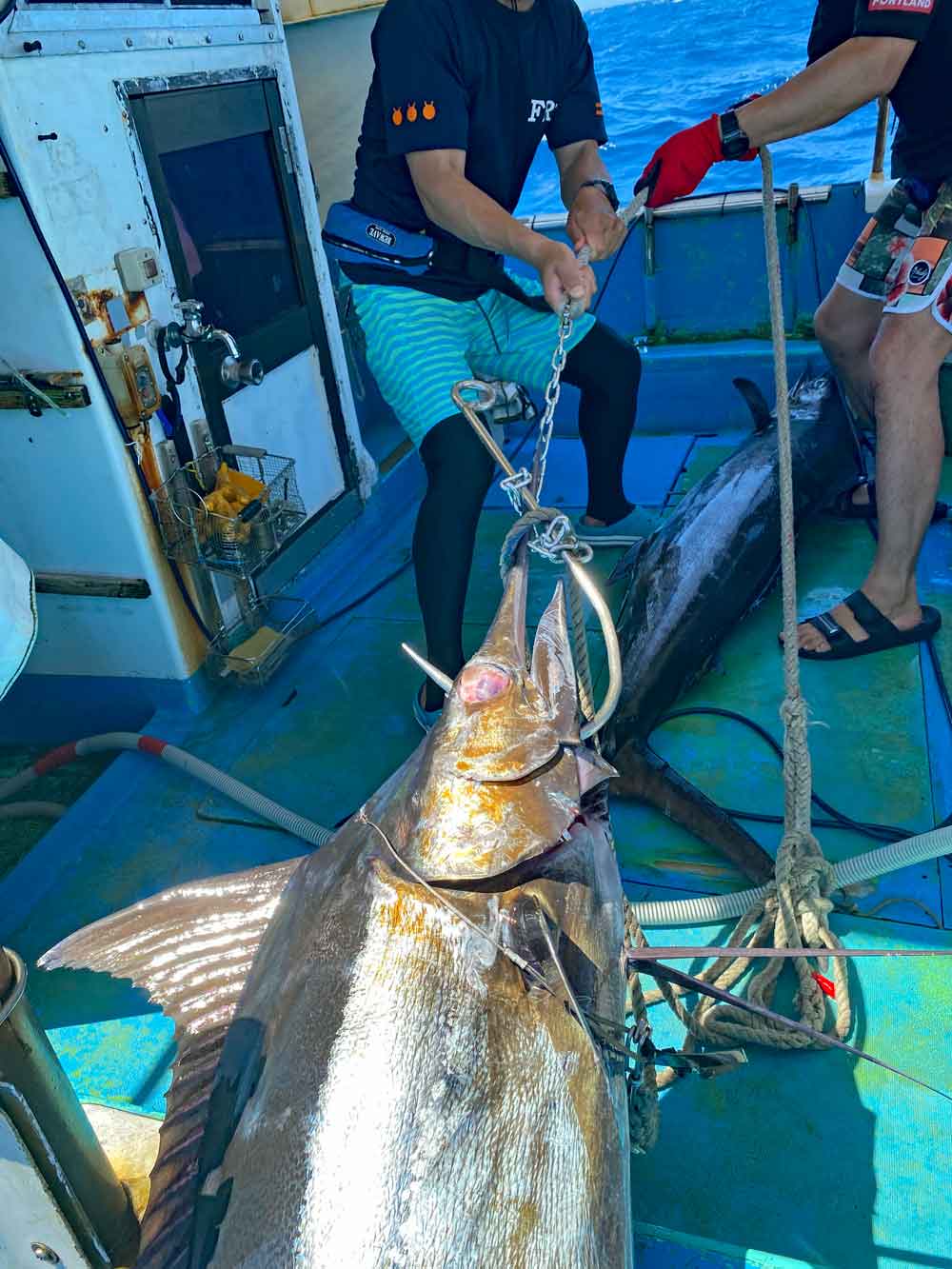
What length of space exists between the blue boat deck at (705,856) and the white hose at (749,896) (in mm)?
100

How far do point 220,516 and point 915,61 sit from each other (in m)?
2.47

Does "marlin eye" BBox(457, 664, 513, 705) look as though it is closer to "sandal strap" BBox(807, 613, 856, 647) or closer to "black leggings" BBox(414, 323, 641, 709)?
"black leggings" BBox(414, 323, 641, 709)

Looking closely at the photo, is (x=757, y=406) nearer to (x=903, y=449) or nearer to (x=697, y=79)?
(x=903, y=449)

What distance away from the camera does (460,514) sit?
2945 mm

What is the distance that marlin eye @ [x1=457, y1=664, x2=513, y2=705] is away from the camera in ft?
4.91

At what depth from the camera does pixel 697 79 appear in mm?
17938

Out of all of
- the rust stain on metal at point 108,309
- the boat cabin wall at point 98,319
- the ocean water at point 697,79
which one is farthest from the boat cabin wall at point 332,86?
the ocean water at point 697,79

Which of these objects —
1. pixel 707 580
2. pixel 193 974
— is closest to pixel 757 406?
pixel 707 580

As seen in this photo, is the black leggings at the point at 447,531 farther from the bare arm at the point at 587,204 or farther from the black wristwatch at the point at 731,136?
the black wristwatch at the point at 731,136

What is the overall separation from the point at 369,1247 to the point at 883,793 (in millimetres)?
2011

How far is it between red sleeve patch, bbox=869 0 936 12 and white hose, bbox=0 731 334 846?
8.62ft

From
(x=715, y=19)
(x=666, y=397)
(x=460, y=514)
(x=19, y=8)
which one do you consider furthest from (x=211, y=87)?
(x=715, y=19)

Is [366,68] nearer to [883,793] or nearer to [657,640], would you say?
[657,640]

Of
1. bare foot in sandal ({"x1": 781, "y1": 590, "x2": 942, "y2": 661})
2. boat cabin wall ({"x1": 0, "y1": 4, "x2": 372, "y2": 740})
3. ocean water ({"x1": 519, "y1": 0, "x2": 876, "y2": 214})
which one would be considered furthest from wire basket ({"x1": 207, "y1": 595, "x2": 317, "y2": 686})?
ocean water ({"x1": 519, "y1": 0, "x2": 876, "y2": 214})
